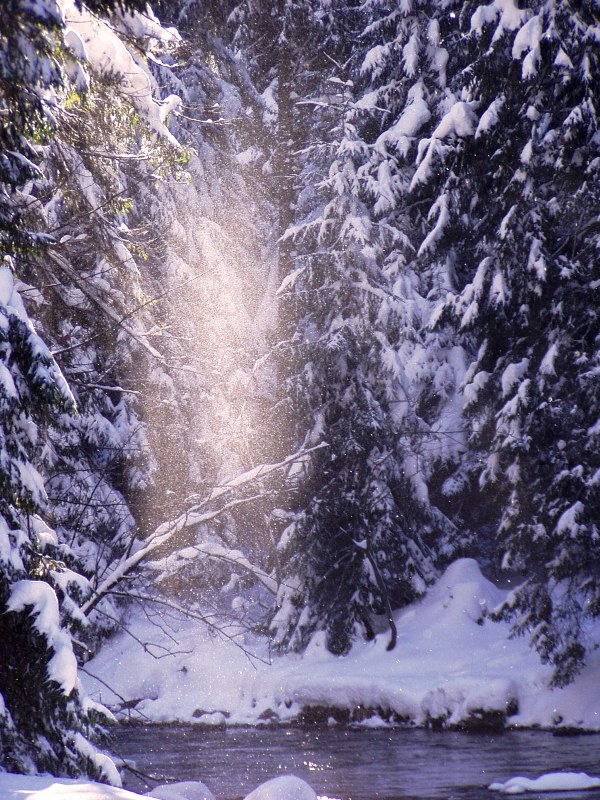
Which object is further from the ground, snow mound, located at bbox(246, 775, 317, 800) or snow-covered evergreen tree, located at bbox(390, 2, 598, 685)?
snow-covered evergreen tree, located at bbox(390, 2, 598, 685)

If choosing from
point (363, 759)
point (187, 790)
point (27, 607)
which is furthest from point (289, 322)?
point (27, 607)

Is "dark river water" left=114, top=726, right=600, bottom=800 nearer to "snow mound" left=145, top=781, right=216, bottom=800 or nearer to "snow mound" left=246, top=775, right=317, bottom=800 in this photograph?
"snow mound" left=145, top=781, right=216, bottom=800

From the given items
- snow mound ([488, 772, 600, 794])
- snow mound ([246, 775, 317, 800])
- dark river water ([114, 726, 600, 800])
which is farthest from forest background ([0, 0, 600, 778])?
snow mound ([488, 772, 600, 794])

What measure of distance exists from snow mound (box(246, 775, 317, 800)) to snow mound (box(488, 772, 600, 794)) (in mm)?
3235

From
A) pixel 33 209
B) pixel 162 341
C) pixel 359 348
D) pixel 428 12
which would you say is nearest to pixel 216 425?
pixel 359 348

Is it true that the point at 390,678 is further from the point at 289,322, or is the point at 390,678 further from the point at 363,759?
the point at 289,322

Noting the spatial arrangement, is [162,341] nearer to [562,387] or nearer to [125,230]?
[125,230]

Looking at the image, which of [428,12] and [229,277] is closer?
[428,12]

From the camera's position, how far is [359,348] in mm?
16906

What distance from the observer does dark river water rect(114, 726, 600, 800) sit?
9461 mm

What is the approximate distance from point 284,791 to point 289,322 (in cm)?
1366

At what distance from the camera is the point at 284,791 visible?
684 cm

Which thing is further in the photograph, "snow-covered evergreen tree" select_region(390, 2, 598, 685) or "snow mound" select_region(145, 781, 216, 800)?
"snow-covered evergreen tree" select_region(390, 2, 598, 685)

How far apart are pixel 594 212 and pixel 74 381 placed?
28.4 feet
